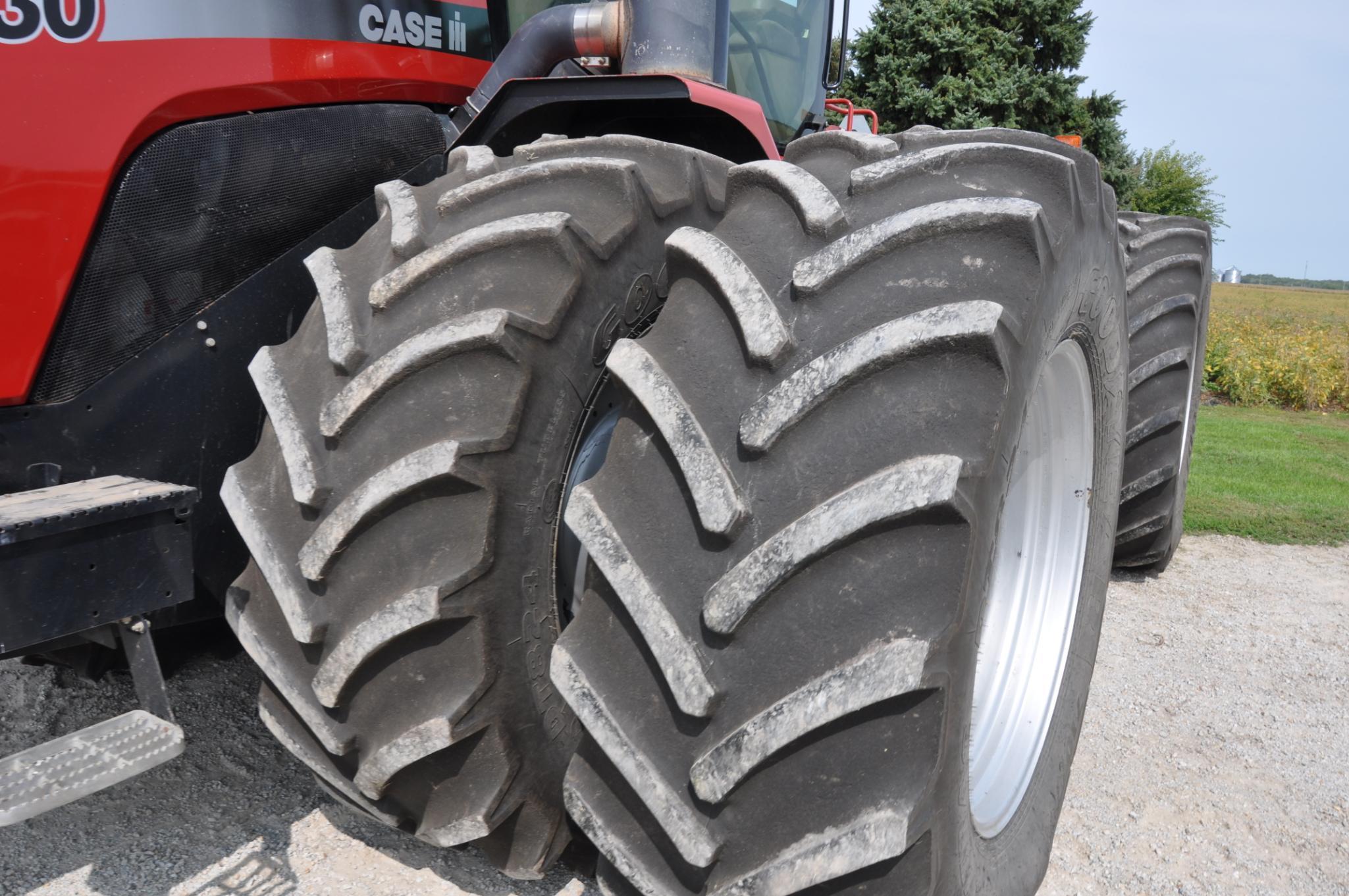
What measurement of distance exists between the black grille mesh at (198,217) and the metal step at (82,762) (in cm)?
54

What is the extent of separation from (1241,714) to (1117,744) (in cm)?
53

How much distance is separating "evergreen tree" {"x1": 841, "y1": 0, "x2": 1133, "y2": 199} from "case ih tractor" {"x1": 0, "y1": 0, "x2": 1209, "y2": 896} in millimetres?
21343

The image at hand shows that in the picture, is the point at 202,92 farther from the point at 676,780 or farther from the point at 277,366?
the point at 676,780

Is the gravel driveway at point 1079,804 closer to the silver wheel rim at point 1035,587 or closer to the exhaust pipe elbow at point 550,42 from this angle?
the silver wheel rim at point 1035,587

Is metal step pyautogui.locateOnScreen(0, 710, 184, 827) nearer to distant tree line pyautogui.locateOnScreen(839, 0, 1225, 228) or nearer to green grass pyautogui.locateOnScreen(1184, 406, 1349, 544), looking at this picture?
green grass pyautogui.locateOnScreen(1184, 406, 1349, 544)

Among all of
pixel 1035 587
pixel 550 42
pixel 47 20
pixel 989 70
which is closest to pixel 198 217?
pixel 47 20

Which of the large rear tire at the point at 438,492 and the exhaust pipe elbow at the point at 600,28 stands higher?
the exhaust pipe elbow at the point at 600,28

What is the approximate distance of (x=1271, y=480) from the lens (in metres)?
6.47

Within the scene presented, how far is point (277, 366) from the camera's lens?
1578mm

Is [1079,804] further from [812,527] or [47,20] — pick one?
[47,20]

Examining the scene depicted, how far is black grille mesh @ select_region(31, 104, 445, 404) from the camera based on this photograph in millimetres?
1628

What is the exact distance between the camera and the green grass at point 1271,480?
5.17 m

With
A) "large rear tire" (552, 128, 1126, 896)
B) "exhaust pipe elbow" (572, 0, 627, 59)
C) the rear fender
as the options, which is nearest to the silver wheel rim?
"large rear tire" (552, 128, 1126, 896)

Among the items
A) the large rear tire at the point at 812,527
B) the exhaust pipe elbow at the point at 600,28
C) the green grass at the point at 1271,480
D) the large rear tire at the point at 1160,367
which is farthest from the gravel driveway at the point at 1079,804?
the green grass at the point at 1271,480
